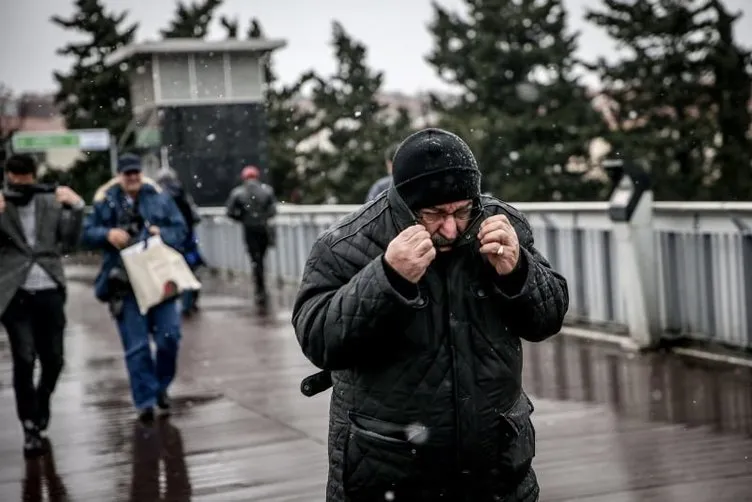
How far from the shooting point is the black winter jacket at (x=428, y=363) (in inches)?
148

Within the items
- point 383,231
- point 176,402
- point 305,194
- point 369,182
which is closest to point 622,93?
point 369,182

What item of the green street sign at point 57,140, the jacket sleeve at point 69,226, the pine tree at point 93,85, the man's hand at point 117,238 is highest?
the pine tree at point 93,85

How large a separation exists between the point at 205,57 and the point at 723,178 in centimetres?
1543

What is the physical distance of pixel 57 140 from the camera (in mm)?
29891

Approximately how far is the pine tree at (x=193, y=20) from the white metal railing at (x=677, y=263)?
42.6 metres

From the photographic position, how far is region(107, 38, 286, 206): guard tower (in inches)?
1228

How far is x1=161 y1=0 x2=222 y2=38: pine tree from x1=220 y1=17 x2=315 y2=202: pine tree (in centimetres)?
105

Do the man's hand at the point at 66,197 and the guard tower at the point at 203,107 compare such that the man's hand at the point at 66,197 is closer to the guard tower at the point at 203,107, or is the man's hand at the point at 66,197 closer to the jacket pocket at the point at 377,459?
the jacket pocket at the point at 377,459

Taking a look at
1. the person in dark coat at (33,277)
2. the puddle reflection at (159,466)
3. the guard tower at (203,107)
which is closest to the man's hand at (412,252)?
the puddle reflection at (159,466)

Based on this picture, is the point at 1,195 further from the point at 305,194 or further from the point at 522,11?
the point at 305,194

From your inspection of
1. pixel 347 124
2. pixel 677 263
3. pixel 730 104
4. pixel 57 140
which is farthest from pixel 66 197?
pixel 347 124

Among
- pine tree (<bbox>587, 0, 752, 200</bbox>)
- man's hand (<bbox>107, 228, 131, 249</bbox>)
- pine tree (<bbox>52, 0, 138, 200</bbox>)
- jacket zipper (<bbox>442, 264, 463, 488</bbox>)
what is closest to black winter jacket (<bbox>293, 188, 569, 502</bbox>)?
jacket zipper (<bbox>442, 264, 463, 488</bbox>)

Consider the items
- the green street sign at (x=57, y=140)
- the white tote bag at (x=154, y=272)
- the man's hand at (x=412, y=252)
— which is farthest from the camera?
the green street sign at (x=57, y=140)

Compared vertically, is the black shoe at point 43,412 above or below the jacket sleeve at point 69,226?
below
